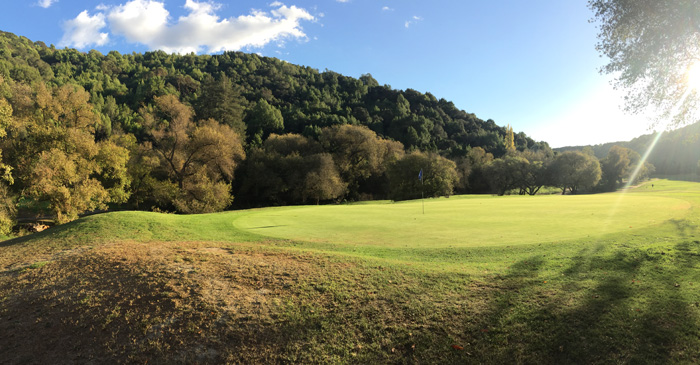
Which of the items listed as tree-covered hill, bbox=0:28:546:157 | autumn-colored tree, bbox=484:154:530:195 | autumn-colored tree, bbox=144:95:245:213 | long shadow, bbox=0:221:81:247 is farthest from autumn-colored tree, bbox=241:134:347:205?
autumn-colored tree, bbox=484:154:530:195

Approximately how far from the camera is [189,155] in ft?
114

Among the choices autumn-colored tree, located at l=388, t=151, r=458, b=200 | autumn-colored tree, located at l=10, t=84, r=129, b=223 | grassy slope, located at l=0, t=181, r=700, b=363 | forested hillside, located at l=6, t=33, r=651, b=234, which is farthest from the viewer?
autumn-colored tree, located at l=388, t=151, r=458, b=200

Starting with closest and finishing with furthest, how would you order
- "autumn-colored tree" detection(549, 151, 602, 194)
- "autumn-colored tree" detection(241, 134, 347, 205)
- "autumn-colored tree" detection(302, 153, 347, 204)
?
"autumn-colored tree" detection(302, 153, 347, 204) → "autumn-colored tree" detection(241, 134, 347, 205) → "autumn-colored tree" detection(549, 151, 602, 194)

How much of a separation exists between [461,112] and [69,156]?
118m

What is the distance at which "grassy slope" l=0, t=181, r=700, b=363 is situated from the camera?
4.45 m

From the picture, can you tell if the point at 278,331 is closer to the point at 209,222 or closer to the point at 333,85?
the point at 209,222

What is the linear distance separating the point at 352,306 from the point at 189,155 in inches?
1371

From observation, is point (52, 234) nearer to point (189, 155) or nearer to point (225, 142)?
point (225, 142)

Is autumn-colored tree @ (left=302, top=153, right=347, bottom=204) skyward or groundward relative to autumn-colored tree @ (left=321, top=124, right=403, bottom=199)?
groundward

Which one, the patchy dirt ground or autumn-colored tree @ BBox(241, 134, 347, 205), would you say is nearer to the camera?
the patchy dirt ground

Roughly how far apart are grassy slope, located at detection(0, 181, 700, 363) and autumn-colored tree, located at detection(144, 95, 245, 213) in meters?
24.9

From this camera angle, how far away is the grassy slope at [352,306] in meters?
4.45

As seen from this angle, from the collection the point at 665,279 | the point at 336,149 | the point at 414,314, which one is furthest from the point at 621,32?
the point at 336,149

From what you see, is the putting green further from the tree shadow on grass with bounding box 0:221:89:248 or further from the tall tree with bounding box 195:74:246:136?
the tall tree with bounding box 195:74:246:136
